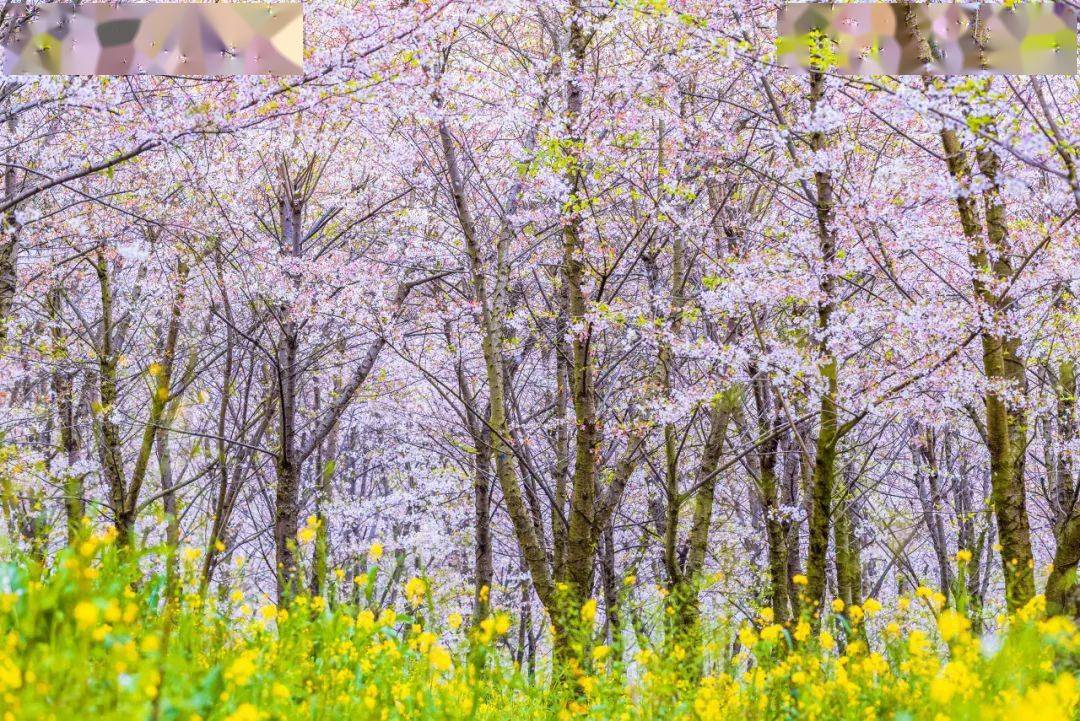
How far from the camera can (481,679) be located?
3492 millimetres

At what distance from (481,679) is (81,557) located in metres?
1.69

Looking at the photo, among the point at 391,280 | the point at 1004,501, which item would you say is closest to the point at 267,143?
the point at 391,280

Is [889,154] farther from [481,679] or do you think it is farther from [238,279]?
[481,679]

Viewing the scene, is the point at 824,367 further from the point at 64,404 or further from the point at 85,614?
the point at 64,404

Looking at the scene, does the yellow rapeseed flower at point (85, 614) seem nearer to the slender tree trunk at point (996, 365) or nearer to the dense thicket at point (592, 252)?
the dense thicket at point (592, 252)
